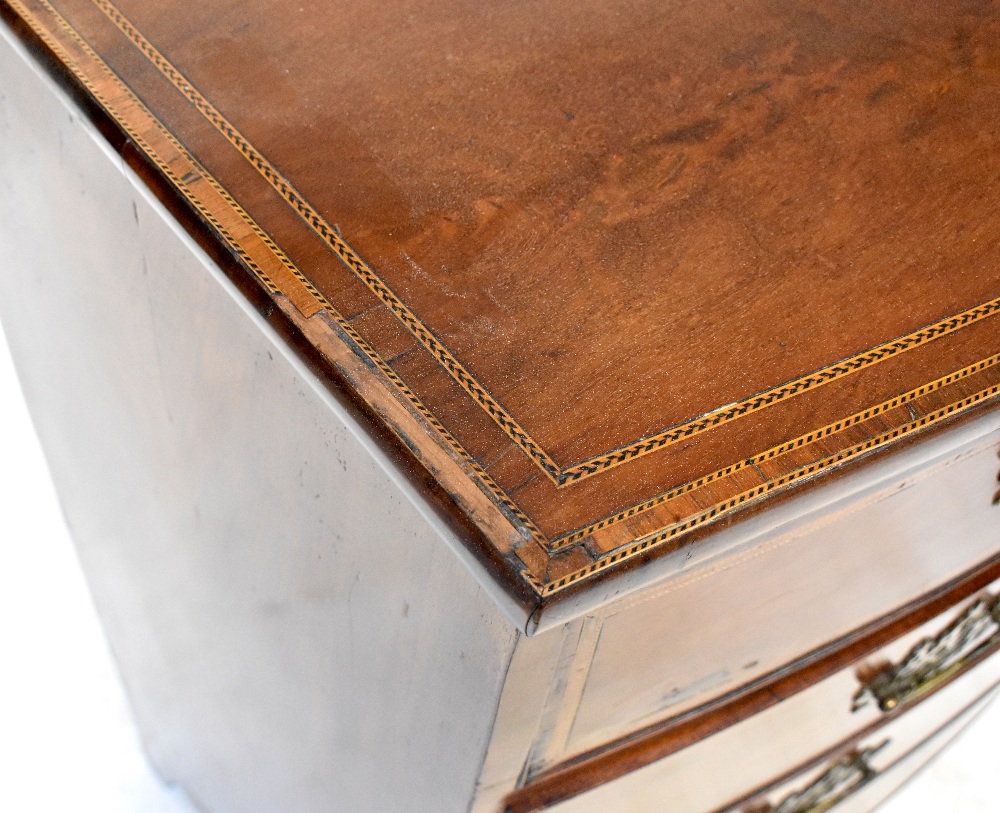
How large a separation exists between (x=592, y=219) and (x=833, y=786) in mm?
Answer: 606

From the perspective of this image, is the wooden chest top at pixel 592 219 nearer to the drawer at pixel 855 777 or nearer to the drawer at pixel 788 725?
the drawer at pixel 788 725

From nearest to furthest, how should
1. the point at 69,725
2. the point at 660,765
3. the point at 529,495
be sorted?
the point at 529,495 → the point at 660,765 → the point at 69,725

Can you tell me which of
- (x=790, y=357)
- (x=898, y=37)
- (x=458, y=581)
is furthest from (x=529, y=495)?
(x=898, y=37)

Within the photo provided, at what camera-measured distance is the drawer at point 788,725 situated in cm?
66

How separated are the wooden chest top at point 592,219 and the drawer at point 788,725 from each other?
0.21 metres

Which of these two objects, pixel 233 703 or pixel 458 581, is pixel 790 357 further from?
pixel 233 703

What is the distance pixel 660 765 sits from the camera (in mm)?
697

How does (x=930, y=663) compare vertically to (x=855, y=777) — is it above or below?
above

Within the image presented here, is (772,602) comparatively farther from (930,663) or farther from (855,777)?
(855,777)

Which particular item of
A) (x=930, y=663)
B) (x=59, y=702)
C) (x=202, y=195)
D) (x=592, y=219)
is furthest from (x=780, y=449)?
(x=59, y=702)

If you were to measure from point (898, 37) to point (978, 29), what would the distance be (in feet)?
0.21

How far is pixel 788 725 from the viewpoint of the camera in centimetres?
79

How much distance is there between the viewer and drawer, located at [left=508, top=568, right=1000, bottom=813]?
0.66m

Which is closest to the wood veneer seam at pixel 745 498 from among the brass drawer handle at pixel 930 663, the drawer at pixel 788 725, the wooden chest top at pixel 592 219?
the wooden chest top at pixel 592 219
